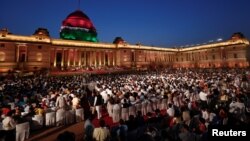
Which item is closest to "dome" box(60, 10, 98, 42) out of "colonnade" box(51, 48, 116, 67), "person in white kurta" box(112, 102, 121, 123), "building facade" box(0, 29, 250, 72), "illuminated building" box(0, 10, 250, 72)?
"illuminated building" box(0, 10, 250, 72)

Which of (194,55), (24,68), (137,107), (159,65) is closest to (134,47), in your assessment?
(159,65)

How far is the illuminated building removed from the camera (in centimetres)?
4358

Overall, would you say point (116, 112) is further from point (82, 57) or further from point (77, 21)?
point (77, 21)

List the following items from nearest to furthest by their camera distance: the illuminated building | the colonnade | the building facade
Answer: the building facade → the illuminated building → the colonnade

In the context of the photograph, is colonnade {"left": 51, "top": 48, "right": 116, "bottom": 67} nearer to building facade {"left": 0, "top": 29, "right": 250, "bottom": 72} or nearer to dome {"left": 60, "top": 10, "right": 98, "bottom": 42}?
building facade {"left": 0, "top": 29, "right": 250, "bottom": 72}

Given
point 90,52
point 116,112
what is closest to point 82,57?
point 90,52

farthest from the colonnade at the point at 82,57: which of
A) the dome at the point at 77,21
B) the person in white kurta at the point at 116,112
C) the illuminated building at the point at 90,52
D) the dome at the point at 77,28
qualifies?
the person in white kurta at the point at 116,112

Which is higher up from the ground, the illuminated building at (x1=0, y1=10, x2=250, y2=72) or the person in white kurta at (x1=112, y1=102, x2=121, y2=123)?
the illuminated building at (x1=0, y1=10, x2=250, y2=72)

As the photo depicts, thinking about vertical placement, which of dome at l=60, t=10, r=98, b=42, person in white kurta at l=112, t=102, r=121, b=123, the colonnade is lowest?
person in white kurta at l=112, t=102, r=121, b=123

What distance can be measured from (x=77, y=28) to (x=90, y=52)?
13337mm

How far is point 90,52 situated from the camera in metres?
59.8

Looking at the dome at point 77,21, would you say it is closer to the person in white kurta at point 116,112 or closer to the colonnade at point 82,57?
the colonnade at point 82,57

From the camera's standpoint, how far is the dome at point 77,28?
64.8m

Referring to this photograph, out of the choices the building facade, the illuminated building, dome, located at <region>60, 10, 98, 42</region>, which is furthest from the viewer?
dome, located at <region>60, 10, 98, 42</region>
